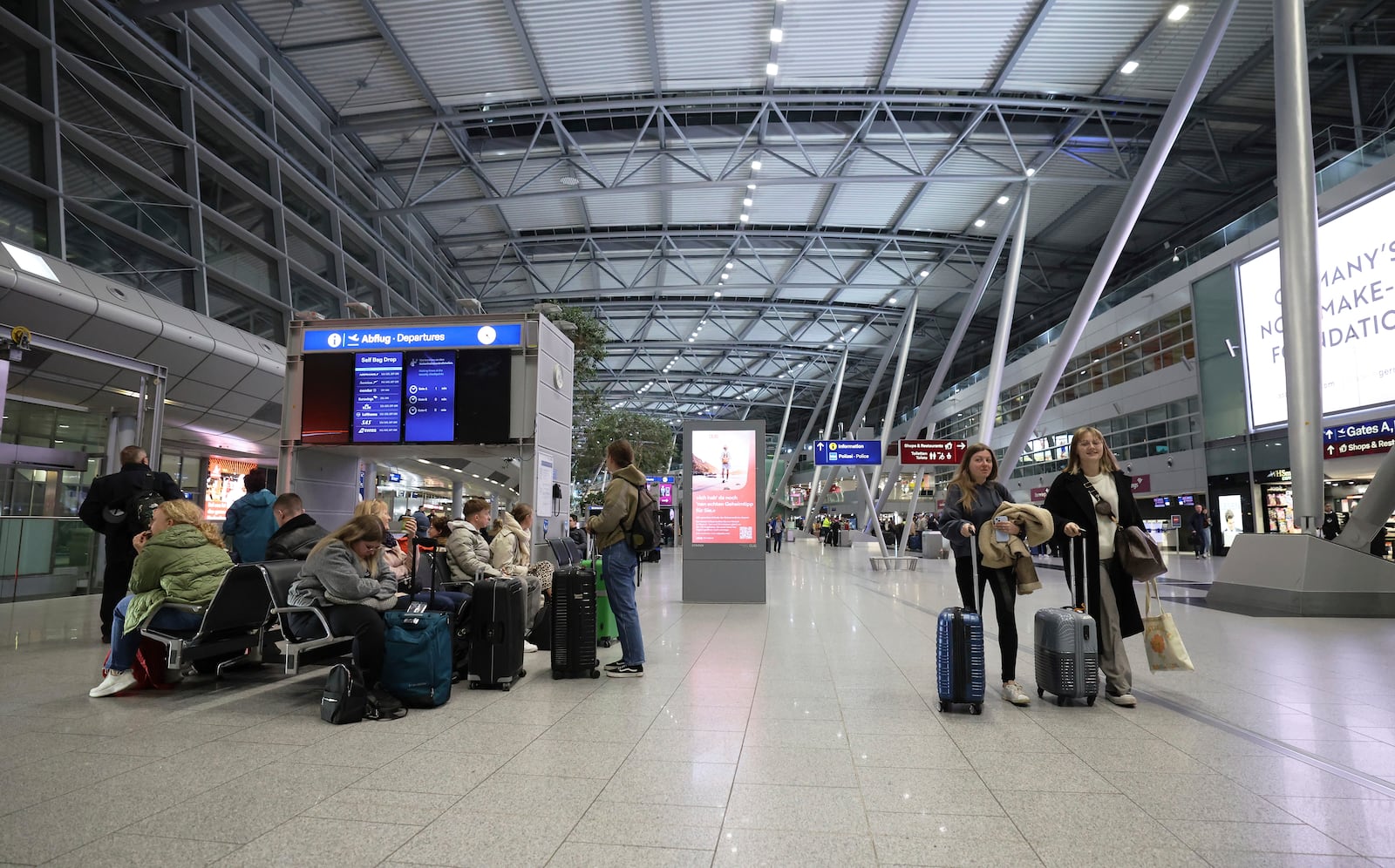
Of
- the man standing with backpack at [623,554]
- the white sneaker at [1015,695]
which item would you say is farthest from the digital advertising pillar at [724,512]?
the white sneaker at [1015,695]

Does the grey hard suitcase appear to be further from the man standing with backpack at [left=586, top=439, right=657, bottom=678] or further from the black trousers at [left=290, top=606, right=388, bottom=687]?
the black trousers at [left=290, top=606, right=388, bottom=687]

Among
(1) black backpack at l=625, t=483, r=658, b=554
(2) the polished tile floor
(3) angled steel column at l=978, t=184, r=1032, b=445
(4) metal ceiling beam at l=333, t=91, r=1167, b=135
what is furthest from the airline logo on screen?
(3) angled steel column at l=978, t=184, r=1032, b=445

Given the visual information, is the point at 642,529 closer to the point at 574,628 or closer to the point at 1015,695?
the point at 574,628

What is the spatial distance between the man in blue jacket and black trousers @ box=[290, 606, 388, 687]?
2322mm

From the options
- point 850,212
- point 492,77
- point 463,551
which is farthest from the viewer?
point 850,212

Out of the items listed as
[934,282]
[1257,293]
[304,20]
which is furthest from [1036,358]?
[304,20]

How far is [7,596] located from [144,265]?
17.2 ft

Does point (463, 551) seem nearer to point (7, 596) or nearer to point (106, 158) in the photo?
point (7, 596)

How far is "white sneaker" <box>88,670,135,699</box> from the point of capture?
4.87m

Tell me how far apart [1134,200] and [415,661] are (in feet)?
53.3

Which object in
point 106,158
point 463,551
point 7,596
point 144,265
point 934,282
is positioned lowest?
point 7,596

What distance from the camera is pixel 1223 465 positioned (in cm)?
2288

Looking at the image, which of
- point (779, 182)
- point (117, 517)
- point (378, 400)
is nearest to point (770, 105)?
point (779, 182)

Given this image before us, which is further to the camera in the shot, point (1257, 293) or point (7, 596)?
point (1257, 293)
